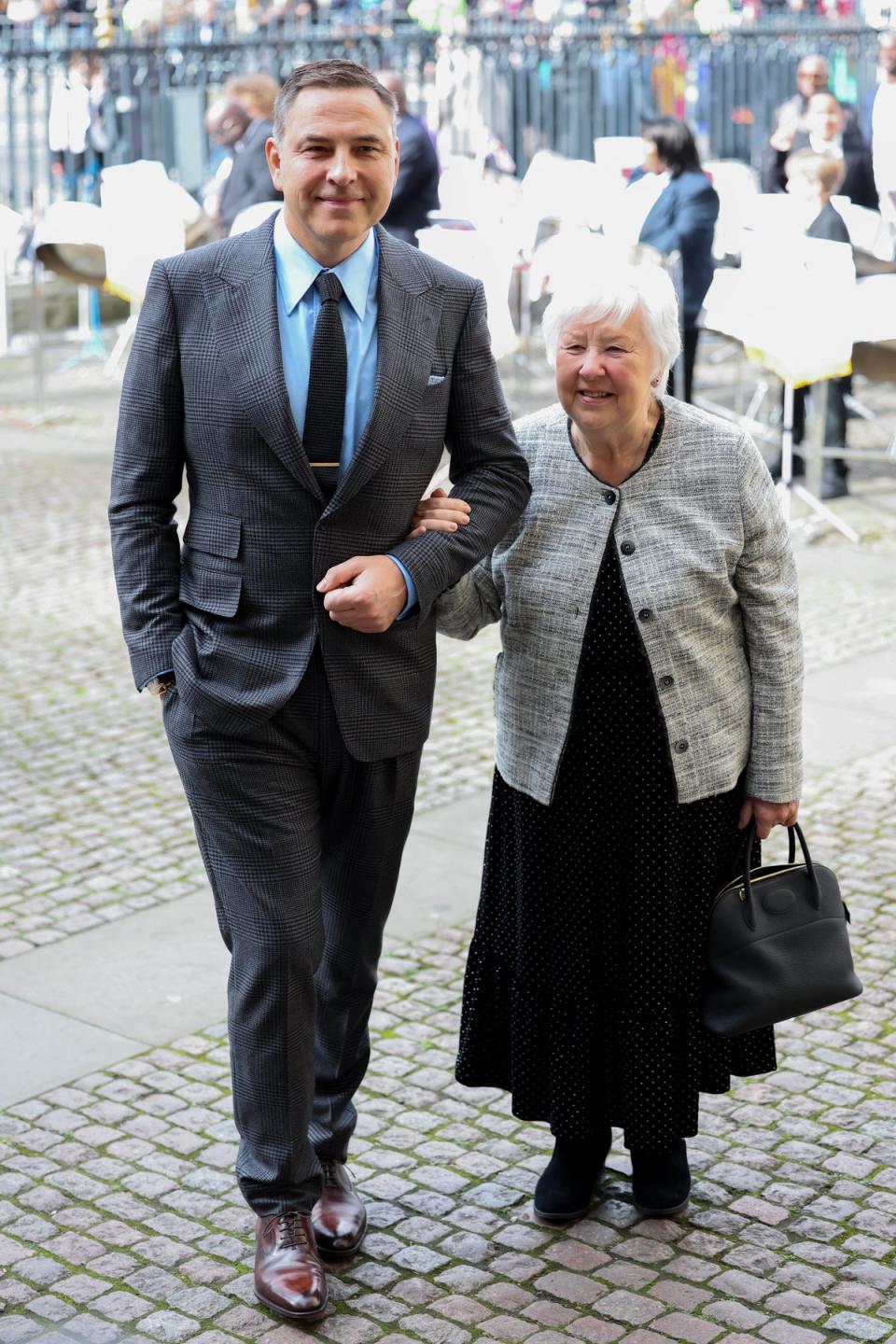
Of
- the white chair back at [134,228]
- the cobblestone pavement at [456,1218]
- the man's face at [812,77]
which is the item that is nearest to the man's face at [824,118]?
the man's face at [812,77]

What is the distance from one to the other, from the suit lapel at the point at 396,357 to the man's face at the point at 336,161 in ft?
0.44

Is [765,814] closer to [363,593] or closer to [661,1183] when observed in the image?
[661,1183]

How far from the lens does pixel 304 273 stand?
10.2 ft

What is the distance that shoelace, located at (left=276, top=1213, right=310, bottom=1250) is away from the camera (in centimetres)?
329

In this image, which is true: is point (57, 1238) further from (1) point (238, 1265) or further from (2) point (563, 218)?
(2) point (563, 218)

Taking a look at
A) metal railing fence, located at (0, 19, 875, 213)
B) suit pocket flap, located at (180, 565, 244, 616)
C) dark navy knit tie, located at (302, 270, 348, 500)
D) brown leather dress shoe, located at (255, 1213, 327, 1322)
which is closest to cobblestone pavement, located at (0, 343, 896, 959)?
brown leather dress shoe, located at (255, 1213, 327, 1322)

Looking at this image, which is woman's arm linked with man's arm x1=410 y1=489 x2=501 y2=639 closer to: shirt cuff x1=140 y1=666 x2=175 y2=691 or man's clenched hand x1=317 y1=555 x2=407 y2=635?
man's clenched hand x1=317 y1=555 x2=407 y2=635

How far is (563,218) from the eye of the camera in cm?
1223

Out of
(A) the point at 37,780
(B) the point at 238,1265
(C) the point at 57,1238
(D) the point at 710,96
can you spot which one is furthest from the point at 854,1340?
(D) the point at 710,96

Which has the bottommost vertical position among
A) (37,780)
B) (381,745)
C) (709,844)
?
(37,780)

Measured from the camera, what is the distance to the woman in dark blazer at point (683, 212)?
11.0m

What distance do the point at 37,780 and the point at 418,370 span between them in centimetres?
365

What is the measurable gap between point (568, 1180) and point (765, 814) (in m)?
0.82

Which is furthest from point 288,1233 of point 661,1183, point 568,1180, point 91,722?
point 91,722
